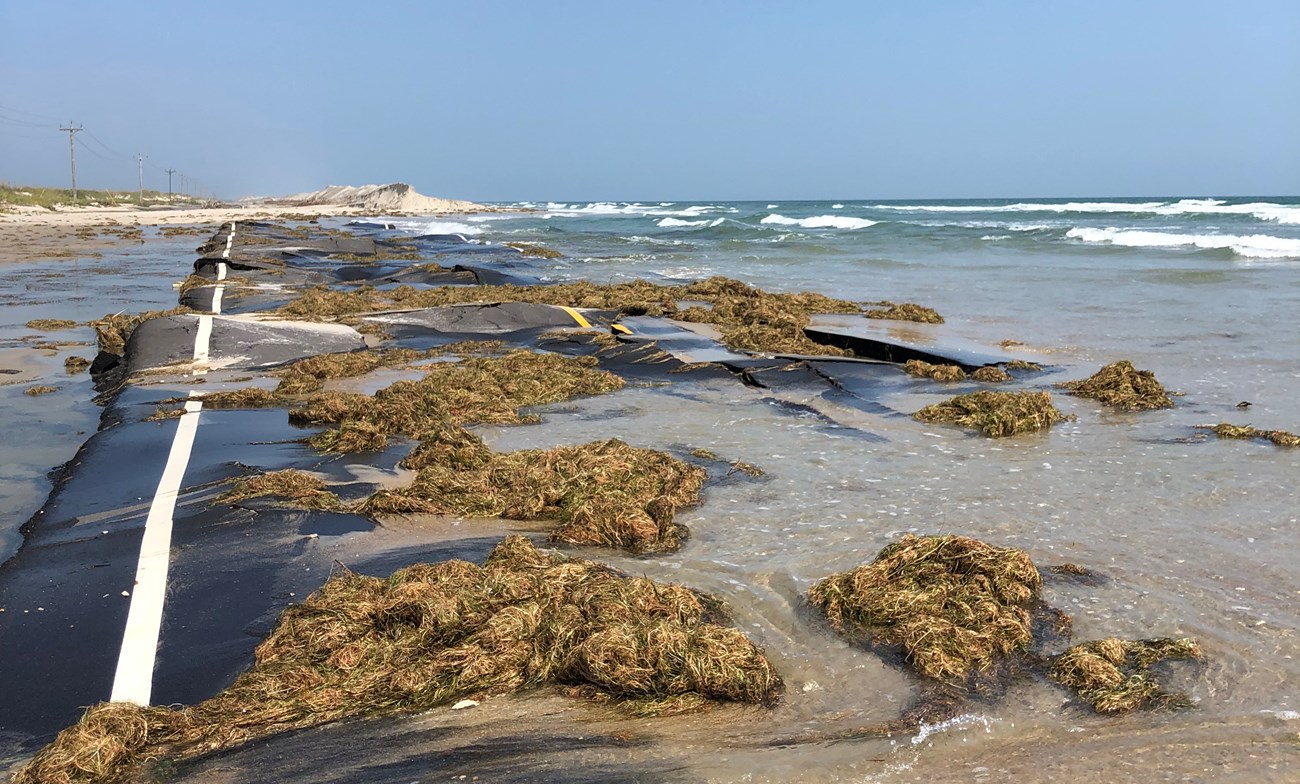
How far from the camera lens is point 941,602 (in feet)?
13.5

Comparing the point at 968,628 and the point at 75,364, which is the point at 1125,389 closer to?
the point at 968,628

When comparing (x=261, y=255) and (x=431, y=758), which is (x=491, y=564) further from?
(x=261, y=255)

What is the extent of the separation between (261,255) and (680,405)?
18.2 metres

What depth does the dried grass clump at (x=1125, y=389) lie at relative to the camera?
8.58m

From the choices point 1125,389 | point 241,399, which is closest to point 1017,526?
point 1125,389

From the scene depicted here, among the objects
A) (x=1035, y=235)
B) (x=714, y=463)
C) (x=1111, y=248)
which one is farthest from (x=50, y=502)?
(x=1035, y=235)

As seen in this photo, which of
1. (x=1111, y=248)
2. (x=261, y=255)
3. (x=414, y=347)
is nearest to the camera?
(x=414, y=347)

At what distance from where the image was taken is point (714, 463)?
671 cm

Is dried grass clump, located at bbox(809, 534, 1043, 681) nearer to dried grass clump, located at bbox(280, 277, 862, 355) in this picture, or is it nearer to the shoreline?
dried grass clump, located at bbox(280, 277, 862, 355)

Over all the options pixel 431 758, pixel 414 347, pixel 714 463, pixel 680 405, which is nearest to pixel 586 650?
pixel 431 758

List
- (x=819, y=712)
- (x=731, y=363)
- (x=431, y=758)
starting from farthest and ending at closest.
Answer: (x=731, y=363) < (x=819, y=712) < (x=431, y=758)

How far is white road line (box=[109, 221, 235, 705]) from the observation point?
348 cm

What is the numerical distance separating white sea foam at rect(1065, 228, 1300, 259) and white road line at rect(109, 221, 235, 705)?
30.3 metres

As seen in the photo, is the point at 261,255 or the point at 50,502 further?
the point at 261,255
